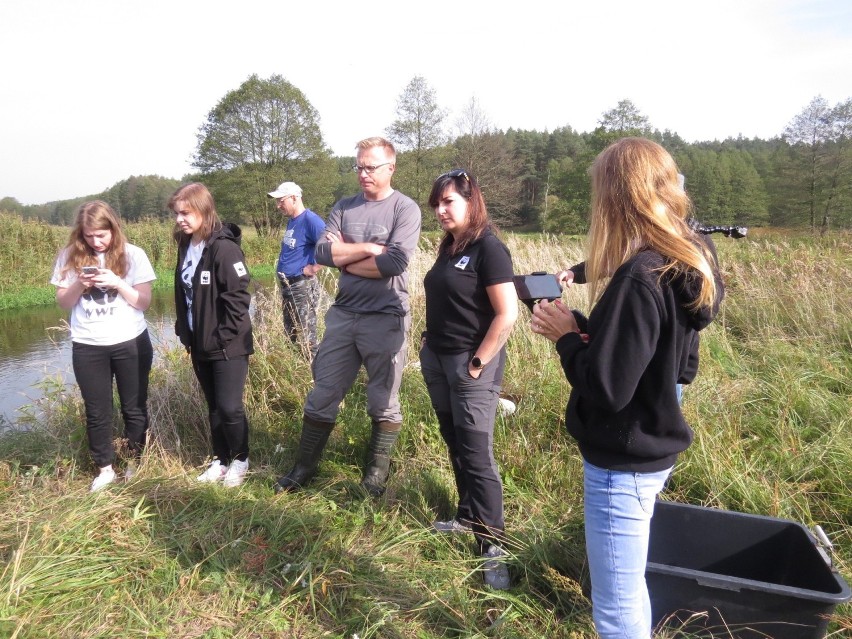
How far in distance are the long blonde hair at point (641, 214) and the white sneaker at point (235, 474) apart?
2478mm

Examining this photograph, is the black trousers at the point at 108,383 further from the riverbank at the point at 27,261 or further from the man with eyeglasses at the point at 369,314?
the riverbank at the point at 27,261

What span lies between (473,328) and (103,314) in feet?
7.11

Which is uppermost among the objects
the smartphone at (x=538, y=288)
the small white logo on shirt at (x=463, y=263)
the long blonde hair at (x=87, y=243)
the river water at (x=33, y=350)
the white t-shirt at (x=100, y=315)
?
the long blonde hair at (x=87, y=243)

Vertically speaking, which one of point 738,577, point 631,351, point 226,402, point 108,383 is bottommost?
point 738,577

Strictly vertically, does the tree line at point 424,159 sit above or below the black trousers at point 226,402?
above

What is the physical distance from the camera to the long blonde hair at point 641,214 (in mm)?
1341

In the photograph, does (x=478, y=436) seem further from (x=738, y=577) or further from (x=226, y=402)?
(x=226, y=402)

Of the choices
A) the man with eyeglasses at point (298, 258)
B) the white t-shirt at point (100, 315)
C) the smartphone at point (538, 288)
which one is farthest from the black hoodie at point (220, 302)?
the man with eyeglasses at point (298, 258)

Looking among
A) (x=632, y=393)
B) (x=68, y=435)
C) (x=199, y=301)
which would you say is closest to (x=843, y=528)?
(x=632, y=393)

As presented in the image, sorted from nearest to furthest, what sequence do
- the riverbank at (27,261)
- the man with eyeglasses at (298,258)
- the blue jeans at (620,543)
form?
1. the blue jeans at (620,543)
2. the man with eyeglasses at (298,258)
3. the riverbank at (27,261)

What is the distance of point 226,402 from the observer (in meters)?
3.14

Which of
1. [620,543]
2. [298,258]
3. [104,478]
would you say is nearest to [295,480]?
[104,478]

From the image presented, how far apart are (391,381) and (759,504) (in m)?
1.85

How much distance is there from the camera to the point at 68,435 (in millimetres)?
3830
